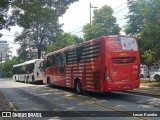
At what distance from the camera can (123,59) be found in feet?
57.7

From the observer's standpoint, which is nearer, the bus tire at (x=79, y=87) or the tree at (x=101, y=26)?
the bus tire at (x=79, y=87)

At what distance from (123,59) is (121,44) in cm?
87

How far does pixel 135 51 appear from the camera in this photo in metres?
18.0

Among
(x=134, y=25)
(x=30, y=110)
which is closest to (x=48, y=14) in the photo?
(x=30, y=110)

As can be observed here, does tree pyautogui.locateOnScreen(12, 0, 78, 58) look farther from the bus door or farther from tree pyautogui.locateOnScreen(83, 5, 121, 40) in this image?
tree pyautogui.locateOnScreen(83, 5, 121, 40)

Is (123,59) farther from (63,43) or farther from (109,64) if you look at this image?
(63,43)

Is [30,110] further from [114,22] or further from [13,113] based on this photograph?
[114,22]

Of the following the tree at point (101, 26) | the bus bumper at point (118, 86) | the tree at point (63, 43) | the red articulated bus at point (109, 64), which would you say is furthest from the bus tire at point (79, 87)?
the tree at point (63, 43)

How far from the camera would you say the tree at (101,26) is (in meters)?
45.7

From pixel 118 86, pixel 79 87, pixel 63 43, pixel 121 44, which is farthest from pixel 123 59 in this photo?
pixel 63 43

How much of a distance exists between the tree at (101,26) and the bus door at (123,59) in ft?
90.5

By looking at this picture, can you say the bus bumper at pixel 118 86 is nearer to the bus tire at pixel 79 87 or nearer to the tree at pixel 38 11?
the bus tire at pixel 79 87

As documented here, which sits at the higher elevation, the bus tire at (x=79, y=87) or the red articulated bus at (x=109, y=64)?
the red articulated bus at (x=109, y=64)

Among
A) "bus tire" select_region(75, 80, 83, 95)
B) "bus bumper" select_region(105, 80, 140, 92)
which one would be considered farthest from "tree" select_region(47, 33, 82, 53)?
"bus bumper" select_region(105, 80, 140, 92)
